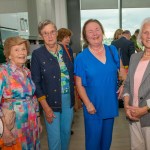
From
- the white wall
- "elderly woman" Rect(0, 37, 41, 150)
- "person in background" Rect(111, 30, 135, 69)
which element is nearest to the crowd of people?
"elderly woman" Rect(0, 37, 41, 150)

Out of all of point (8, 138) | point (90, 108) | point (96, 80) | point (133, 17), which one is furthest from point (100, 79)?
point (133, 17)

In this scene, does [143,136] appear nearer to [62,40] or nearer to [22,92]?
[22,92]

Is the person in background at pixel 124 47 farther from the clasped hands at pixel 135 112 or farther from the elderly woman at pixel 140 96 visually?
the clasped hands at pixel 135 112

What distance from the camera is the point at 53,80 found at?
1824 millimetres

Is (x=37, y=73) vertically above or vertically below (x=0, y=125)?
above

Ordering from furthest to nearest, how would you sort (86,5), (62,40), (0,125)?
(86,5) → (62,40) → (0,125)

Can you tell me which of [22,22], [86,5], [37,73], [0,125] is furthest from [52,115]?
[86,5]

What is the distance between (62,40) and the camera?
2814 mm

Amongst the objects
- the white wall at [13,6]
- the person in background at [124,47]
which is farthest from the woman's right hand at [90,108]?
the person in background at [124,47]

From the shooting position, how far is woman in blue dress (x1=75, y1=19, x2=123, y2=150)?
181 centimetres

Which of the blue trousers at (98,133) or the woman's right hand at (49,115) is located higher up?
the woman's right hand at (49,115)

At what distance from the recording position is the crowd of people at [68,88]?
1.56m

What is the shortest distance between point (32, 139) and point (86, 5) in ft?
20.0

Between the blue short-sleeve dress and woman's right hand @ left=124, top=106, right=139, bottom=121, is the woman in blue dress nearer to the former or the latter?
the blue short-sleeve dress
